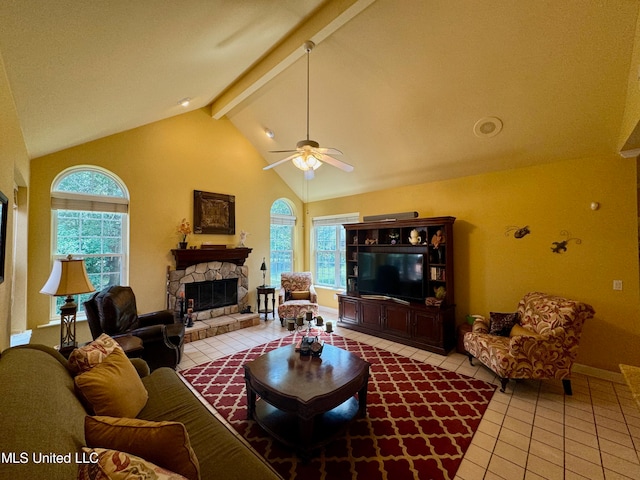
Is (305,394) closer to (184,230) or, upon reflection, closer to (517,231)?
(517,231)

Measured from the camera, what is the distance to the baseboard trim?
310cm

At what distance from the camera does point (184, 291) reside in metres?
4.75

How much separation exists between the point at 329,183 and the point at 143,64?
382cm

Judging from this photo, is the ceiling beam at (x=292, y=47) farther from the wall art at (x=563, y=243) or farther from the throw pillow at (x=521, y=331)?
the throw pillow at (x=521, y=331)

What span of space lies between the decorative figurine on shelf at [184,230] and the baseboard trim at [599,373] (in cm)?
591

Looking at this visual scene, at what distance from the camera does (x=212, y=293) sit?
516 centimetres

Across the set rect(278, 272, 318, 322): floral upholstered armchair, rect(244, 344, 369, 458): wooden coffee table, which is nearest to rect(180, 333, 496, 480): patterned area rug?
rect(244, 344, 369, 458): wooden coffee table

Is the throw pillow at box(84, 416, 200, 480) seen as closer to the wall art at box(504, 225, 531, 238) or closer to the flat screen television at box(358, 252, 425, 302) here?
the flat screen television at box(358, 252, 425, 302)

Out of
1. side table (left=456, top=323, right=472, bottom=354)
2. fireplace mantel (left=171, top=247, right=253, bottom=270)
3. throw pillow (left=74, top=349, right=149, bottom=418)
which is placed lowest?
side table (left=456, top=323, right=472, bottom=354)

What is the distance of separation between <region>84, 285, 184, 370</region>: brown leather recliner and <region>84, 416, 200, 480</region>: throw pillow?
83.0 inches

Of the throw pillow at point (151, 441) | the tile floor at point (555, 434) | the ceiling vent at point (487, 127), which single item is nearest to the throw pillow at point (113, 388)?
the throw pillow at point (151, 441)

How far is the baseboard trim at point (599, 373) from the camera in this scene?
10.2 feet

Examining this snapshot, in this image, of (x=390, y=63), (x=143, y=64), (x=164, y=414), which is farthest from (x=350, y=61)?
(x=164, y=414)

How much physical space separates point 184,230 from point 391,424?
164 inches
